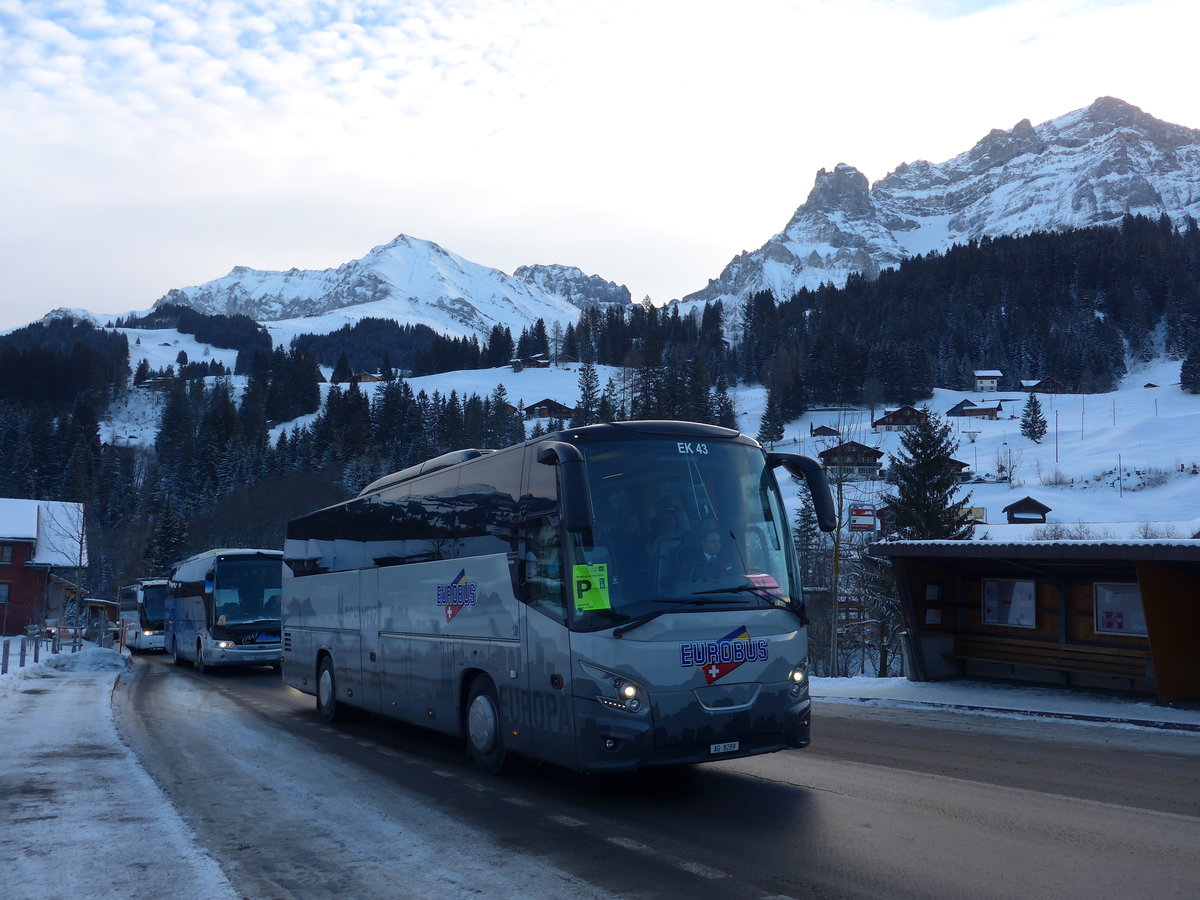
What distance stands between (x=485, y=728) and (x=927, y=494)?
26406 millimetres

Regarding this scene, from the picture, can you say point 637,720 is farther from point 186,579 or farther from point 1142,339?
point 1142,339

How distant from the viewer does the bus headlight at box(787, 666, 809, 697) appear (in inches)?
328

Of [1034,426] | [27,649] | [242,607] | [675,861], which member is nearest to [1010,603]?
[675,861]

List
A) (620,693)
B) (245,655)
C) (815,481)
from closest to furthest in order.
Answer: (620,693) → (815,481) → (245,655)

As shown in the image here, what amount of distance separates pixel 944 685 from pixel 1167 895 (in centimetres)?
1245

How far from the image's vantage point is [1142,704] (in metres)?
13.9

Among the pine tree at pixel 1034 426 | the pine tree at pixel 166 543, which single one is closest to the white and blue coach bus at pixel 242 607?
the pine tree at pixel 166 543

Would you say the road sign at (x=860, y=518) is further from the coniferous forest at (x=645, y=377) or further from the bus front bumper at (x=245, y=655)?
the coniferous forest at (x=645, y=377)

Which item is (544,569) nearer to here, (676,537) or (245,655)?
(676,537)

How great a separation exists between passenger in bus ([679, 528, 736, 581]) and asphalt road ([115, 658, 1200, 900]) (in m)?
1.95

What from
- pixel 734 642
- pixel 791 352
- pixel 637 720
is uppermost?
pixel 791 352

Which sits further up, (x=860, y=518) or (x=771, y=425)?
(x=771, y=425)

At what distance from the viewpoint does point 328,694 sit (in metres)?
14.6

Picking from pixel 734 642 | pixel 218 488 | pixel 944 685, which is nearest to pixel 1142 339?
pixel 218 488
